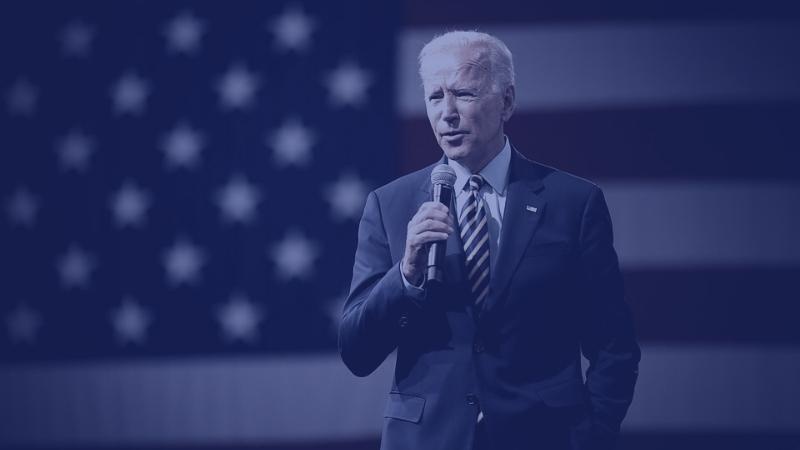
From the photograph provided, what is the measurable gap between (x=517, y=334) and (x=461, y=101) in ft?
1.38

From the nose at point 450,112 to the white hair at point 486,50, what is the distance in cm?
8

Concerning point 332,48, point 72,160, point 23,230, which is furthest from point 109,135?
point 332,48

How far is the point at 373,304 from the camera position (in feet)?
4.79

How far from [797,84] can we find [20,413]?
124 inches

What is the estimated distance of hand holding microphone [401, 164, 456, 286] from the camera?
4.48ft

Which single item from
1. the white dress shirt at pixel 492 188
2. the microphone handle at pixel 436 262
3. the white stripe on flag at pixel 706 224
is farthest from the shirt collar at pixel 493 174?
the white stripe on flag at pixel 706 224

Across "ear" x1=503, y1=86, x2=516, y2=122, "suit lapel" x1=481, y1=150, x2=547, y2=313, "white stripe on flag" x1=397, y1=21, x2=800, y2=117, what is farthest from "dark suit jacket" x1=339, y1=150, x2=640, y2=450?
"white stripe on flag" x1=397, y1=21, x2=800, y2=117

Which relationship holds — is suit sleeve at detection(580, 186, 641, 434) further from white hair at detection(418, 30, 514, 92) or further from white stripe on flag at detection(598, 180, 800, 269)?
white stripe on flag at detection(598, 180, 800, 269)

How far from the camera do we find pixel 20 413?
3.36 meters

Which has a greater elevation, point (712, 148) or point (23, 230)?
point (712, 148)

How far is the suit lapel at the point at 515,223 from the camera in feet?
4.89

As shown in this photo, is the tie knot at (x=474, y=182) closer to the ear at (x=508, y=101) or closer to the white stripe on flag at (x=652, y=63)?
the ear at (x=508, y=101)

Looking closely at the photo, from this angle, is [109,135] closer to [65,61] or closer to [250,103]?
[65,61]

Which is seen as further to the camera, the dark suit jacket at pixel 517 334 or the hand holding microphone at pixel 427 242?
the dark suit jacket at pixel 517 334
